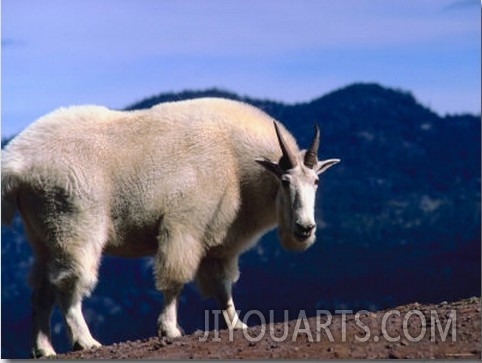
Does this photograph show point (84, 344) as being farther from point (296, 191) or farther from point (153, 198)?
point (296, 191)

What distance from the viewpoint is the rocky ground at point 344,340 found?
7.59 meters

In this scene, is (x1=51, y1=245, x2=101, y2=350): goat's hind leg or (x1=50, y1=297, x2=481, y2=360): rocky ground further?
(x1=51, y1=245, x2=101, y2=350): goat's hind leg

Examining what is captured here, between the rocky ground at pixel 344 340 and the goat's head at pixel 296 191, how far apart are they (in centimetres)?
71

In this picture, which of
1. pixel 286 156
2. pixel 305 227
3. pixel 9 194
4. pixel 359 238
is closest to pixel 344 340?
pixel 305 227

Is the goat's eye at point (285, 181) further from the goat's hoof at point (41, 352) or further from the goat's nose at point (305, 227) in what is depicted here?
the goat's hoof at point (41, 352)

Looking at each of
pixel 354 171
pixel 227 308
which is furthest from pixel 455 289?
pixel 227 308

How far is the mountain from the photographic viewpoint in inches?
568

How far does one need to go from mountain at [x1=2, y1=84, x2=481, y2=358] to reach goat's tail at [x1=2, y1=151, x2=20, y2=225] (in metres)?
3.92

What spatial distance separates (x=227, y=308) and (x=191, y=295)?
5522mm

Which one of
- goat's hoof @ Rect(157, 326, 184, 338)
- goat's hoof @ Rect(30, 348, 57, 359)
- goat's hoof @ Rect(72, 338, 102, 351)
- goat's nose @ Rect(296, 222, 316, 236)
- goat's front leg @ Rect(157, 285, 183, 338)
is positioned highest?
goat's nose @ Rect(296, 222, 316, 236)

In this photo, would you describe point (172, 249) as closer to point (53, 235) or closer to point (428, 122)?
point (53, 235)

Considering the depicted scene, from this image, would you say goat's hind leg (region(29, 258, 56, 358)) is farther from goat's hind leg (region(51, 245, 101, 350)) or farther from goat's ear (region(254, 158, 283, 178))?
goat's ear (region(254, 158, 283, 178))

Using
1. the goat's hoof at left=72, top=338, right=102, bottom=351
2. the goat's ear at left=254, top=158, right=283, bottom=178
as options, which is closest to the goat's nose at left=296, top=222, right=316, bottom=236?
the goat's ear at left=254, top=158, right=283, bottom=178

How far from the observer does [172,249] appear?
356 inches
